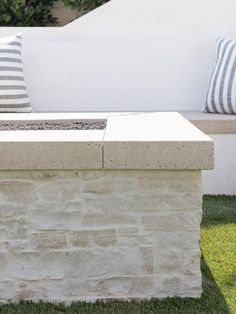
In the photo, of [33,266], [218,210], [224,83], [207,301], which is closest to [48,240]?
[33,266]

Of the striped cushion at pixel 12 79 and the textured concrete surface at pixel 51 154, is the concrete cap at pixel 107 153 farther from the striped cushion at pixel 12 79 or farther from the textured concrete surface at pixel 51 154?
the striped cushion at pixel 12 79

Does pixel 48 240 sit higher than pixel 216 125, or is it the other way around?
pixel 48 240

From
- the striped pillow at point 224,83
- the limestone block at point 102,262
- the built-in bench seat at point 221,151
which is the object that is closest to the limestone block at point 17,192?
the limestone block at point 102,262

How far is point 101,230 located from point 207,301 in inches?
18.3

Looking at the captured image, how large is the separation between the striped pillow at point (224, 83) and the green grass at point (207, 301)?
1.32 meters

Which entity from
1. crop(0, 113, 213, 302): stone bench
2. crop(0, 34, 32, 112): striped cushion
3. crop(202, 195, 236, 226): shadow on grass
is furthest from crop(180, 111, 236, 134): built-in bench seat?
crop(0, 113, 213, 302): stone bench

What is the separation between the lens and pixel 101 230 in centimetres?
202

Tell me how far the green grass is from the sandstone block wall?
0.06 metres

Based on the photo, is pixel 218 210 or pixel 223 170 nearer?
pixel 218 210

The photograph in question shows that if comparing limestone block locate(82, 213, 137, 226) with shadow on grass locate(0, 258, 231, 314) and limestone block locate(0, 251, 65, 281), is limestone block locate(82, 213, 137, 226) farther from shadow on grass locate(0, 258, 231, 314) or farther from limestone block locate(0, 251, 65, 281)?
shadow on grass locate(0, 258, 231, 314)

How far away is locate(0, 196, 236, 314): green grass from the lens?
1.99 metres

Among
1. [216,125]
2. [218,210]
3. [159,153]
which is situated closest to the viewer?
[159,153]

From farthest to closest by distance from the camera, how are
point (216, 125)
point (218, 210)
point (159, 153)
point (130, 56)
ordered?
point (130, 56), point (216, 125), point (218, 210), point (159, 153)

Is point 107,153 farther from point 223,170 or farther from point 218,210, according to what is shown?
point 223,170
